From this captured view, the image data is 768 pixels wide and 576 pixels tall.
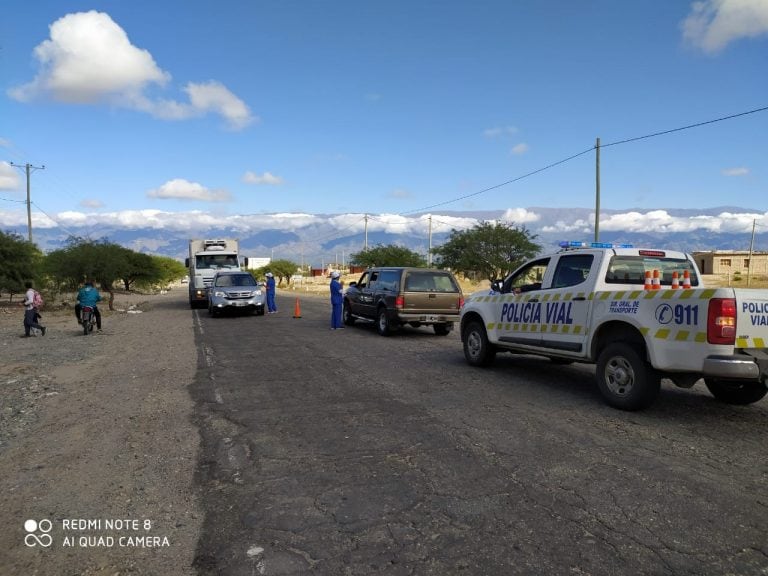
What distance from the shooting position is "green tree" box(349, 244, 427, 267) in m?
50.4

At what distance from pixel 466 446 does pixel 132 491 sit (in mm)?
2906

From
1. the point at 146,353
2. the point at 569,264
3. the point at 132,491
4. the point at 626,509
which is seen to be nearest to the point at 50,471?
the point at 132,491

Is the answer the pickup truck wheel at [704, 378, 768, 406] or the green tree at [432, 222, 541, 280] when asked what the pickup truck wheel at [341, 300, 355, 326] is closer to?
the pickup truck wheel at [704, 378, 768, 406]

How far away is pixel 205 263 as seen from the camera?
27.0 meters

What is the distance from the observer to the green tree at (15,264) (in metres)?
26.0

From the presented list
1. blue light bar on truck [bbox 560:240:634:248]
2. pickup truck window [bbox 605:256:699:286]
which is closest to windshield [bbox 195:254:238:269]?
blue light bar on truck [bbox 560:240:634:248]

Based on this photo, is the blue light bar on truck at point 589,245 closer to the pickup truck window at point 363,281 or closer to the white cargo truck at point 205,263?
the pickup truck window at point 363,281

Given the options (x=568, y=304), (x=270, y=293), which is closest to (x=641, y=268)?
(x=568, y=304)

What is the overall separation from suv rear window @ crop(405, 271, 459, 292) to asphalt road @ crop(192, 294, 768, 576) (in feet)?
19.8

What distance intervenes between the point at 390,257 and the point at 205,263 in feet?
86.9

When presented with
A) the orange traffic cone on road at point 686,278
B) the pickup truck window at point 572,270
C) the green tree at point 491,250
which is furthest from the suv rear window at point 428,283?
the green tree at point 491,250

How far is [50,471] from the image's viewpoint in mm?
4891

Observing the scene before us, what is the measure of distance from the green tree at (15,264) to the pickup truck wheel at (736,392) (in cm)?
2857

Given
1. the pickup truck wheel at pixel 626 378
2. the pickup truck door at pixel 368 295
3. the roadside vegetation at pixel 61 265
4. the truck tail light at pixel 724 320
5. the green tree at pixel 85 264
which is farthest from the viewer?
the green tree at pixel 85 264
